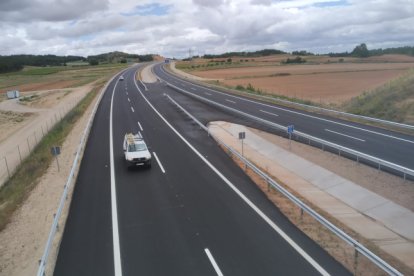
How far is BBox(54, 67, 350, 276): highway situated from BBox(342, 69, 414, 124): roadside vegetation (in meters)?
16.8

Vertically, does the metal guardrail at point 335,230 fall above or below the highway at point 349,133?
above

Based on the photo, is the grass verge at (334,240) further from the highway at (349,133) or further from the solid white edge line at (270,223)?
the highway at (349,133)

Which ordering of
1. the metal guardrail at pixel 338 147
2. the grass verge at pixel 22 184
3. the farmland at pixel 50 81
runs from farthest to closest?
the farmland at pixel 50 81, the metal guardrail at pixel 338 147, the grass verge at pixel 22 184

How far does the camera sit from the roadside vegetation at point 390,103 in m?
33.8

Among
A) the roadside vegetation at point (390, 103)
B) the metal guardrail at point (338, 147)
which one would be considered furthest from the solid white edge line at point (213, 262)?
the roadside vegetation at point (390, 103)

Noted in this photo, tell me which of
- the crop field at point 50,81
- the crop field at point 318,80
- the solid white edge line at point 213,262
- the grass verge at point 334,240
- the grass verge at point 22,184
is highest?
the solid white edge line at point 213,262

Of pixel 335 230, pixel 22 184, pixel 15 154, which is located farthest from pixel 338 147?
pixel 15 154

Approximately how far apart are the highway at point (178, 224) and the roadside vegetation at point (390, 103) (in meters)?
16.8

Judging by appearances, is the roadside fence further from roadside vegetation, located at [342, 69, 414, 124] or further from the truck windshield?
roadside vegetation, located at [342, 69, 414, 124]

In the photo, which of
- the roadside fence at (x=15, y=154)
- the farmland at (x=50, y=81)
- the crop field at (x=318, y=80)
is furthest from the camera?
the farmland at (x=50, y=81)

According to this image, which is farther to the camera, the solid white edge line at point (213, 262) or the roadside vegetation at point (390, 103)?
the roadside vegetation at point (390, 103)

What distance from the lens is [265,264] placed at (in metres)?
11.3

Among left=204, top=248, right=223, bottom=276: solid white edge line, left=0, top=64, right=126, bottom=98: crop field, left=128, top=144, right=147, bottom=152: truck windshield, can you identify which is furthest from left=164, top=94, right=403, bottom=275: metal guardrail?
left=0, top=64, right=126, bottom=98: crop field

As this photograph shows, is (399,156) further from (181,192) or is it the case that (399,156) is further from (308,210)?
(181,192)
